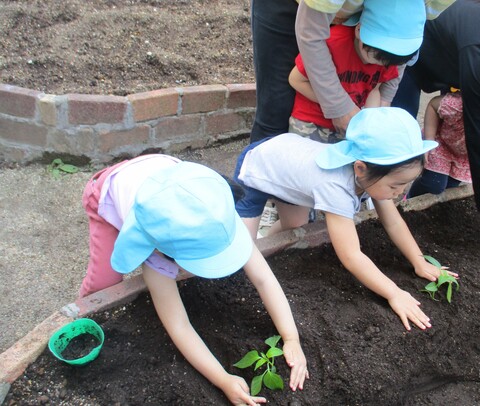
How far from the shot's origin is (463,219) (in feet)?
8.92

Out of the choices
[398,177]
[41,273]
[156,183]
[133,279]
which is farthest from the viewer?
[41,273]

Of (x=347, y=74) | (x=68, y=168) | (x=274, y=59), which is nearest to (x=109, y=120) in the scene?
(x=68, y=168)

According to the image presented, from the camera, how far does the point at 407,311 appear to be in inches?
80.6

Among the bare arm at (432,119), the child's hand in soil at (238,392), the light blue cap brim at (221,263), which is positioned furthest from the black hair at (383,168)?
the bare arm at (432,119)

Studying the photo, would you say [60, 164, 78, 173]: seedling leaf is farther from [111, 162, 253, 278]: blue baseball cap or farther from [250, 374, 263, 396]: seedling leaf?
[250, 374, 263, 396]: seedling leaf

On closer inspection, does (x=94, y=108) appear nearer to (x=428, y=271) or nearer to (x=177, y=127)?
(x=177, y=127)

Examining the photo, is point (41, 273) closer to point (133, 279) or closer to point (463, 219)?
point (133, 279)

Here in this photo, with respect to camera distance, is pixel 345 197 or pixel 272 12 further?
pixel 272 12

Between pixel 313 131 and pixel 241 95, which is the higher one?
pixel 313 131

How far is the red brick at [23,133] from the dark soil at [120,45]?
0.27 meters

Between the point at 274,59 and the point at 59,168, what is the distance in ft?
5.20

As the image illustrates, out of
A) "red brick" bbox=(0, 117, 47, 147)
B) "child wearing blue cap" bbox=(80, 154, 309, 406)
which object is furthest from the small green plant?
"child wearing blue cap" bbox=(80, 154, 309, 406)

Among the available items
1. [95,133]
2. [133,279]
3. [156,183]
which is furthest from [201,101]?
[156,183]

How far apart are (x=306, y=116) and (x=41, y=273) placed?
146 cm
